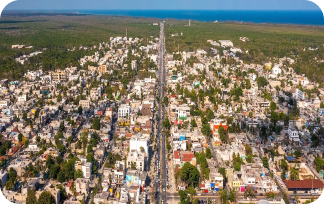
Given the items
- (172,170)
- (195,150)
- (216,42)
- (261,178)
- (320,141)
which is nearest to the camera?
(261,178)

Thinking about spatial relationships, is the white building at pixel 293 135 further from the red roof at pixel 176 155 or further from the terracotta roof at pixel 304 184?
the red roof at pixel 176 155

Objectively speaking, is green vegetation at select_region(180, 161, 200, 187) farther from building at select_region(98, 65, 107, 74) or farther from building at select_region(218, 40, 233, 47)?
building at select_region(218, 40, 233, 47)

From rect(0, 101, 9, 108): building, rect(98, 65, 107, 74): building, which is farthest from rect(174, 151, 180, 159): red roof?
rect(98, 65, 107, 74): building

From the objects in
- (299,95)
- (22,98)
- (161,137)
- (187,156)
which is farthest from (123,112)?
(299,95)

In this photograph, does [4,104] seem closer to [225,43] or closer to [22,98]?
[22,98]

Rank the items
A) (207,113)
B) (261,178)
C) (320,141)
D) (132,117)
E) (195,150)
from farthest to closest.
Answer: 1. (207,113)
2. (132,117)
3. (320,141)
4. (195,150)
5. (261,178)

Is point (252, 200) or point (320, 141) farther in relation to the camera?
point (320, 141)

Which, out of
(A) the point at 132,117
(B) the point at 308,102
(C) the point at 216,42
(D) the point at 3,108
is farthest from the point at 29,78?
(C) the point at 216,42

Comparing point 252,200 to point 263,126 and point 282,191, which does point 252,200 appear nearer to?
point 282,191
